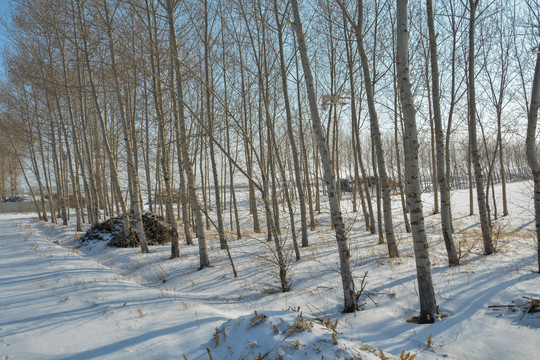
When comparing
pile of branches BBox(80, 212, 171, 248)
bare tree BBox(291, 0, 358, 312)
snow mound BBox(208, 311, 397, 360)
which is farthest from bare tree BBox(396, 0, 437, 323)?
pile of branches BBox(80, 212, 171, 248)

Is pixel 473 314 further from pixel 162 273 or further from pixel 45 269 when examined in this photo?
pixel 45 269

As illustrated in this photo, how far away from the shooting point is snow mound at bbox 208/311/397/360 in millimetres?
2609

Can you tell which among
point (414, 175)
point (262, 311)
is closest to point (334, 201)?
point (414, 175)

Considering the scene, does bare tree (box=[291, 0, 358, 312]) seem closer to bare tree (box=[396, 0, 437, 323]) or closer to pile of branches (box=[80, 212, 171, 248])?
A: bare tree (box=[396, 0, 437, 323])

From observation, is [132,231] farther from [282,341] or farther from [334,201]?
[282,341]

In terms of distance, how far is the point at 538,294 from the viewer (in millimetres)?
4047

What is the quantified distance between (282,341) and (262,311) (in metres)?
0.70

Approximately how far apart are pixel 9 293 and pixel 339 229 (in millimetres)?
5268

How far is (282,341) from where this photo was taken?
273cm

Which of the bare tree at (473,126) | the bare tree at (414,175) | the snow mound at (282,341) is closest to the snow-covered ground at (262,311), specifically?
the snow mound at (282,341)

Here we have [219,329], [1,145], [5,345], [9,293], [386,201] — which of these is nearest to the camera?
[5,345]

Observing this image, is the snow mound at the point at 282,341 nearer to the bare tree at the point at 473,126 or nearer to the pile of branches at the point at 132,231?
the bare tree at the point at 473,126

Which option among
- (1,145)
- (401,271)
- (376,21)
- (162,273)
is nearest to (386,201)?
(401,271)

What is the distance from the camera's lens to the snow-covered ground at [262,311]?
9.59ft
